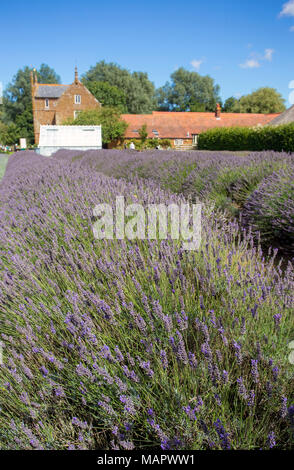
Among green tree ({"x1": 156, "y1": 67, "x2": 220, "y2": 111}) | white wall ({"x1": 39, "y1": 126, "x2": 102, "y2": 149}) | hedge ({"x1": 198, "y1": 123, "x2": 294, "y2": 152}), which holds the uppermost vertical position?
green tree ({"x1": 156, "y1": 67, "x2": 220, "y2": 111})

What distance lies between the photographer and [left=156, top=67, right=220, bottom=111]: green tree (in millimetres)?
66312

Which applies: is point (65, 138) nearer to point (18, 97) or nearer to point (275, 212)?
point (275, 212)

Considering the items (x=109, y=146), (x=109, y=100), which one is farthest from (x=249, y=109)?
(x=109, y=146)

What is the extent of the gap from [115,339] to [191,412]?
49 centimetres

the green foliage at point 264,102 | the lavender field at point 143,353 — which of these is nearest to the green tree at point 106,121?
the green foliage at point 264,102

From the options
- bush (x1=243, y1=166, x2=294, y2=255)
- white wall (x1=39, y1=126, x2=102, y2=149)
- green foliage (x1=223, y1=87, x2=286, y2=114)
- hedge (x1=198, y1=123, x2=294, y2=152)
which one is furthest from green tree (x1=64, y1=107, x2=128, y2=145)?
bush (x1=243, y1=166, x2=294, y2=255)

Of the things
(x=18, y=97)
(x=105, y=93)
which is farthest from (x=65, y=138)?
(x=18, y=97)

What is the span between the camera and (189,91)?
6738 cm

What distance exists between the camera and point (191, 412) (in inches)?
42.6

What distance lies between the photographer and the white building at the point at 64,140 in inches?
1081

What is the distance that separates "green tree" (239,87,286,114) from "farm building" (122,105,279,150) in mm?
7252

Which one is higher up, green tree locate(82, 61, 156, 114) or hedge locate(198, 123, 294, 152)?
green tree locate(82, 61, 156, 114)

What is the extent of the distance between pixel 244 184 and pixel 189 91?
67.4m

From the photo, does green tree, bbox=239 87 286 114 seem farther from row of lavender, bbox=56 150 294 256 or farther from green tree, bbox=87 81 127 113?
row of lavender, bbox=56 150 294 256
